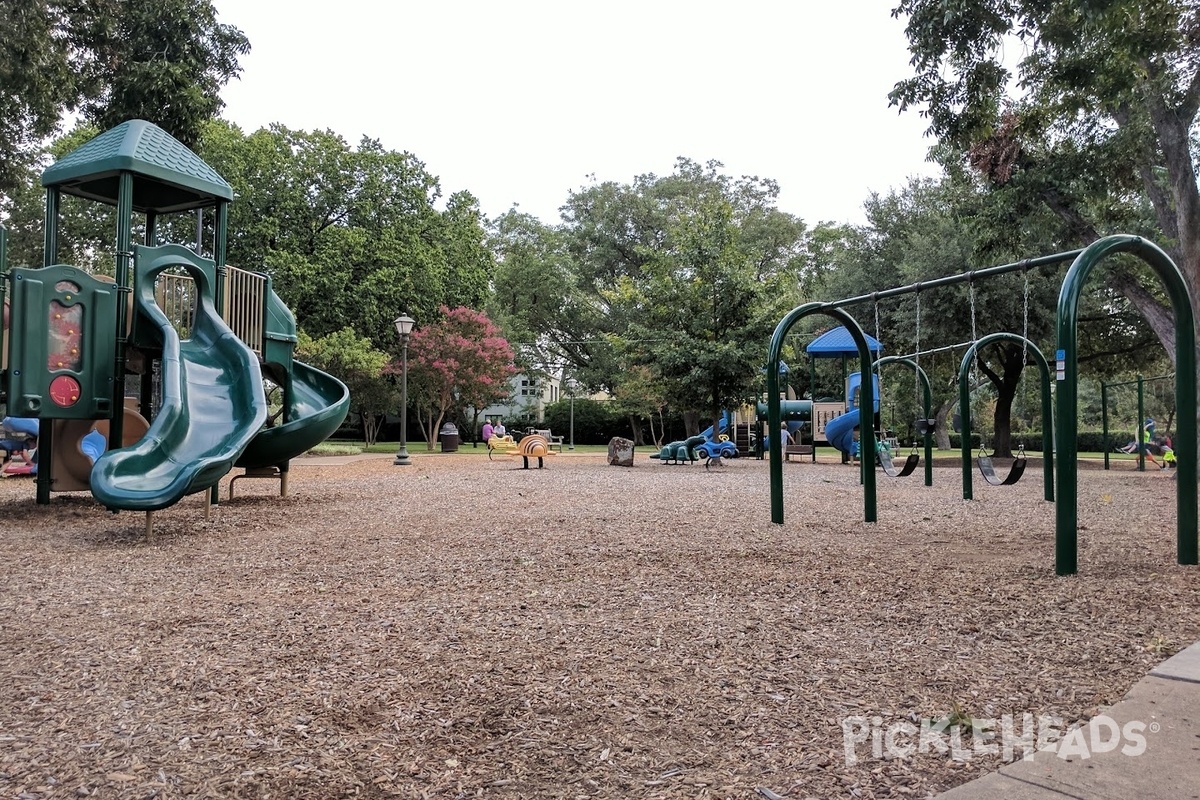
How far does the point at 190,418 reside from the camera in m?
7.54

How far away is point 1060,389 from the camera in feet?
16.3

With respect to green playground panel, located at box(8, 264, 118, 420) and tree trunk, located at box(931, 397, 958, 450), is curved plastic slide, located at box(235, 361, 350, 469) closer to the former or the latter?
green playground panel, located at box(8, 264, 118, 420)

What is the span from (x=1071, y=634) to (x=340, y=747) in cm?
317

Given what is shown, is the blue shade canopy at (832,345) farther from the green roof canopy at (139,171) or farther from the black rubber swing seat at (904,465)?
the green roof canopy at (139,171)

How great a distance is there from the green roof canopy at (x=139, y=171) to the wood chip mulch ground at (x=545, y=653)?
172 inches

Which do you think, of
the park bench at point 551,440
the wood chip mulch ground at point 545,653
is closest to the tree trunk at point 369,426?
the park bench at point 551,440

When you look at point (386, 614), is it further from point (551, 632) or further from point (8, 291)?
point (8, 291)

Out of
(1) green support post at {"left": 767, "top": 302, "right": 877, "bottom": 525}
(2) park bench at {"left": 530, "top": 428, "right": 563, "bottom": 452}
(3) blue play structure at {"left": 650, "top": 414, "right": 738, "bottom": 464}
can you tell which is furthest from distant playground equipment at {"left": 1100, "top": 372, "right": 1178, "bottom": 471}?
(2) park bench at {"left": 530, "top": 428, "right": 563, "bottom": 452}

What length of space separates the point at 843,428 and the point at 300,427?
42.0 ft

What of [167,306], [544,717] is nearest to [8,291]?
[167,306]

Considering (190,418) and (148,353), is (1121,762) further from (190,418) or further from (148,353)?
(148,353)

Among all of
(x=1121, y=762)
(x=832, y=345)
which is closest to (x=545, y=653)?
(x=1121, y=762)

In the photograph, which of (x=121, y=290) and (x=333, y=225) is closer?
(x=121, y=290)

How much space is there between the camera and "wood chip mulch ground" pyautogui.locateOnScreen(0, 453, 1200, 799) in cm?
221
